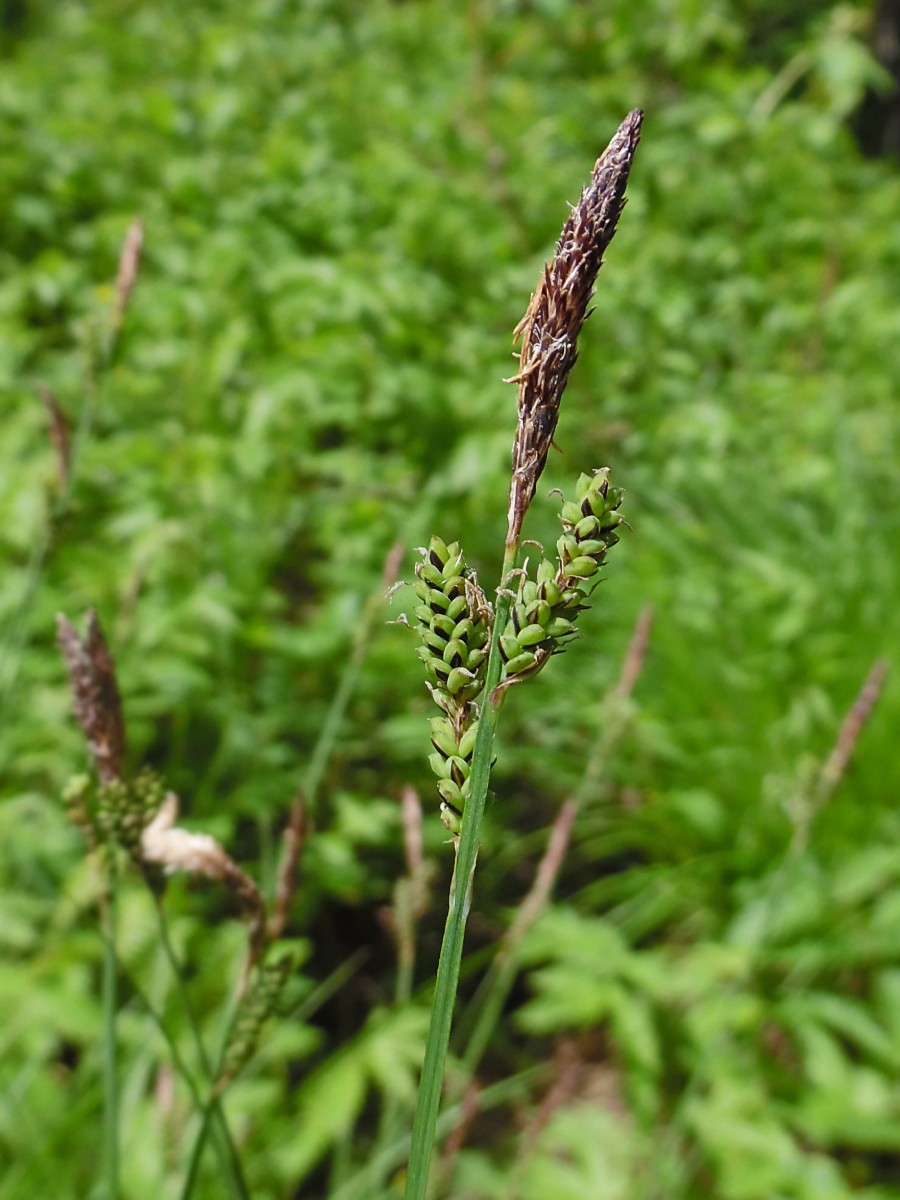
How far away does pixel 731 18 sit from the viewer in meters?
4.34

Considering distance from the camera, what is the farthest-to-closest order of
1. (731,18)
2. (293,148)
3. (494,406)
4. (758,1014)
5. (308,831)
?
(731,18), (293,148), (494,406), (758,1014), (308,831)

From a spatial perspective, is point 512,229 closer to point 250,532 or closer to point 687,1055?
point 250,532

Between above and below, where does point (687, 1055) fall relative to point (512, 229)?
below

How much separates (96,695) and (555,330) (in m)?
0.36

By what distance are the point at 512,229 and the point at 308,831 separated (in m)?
2.54

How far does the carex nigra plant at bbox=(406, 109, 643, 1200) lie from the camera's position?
364 millimetres

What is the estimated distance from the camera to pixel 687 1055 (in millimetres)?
2234

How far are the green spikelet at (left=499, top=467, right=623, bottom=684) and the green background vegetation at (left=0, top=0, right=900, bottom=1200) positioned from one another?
3.13 feet

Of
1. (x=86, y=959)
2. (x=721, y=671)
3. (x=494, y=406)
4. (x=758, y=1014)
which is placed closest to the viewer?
(x=86, y=959)

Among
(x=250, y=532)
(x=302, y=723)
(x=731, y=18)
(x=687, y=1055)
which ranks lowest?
(x=687, y=1055)

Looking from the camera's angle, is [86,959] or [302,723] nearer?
[86,959]

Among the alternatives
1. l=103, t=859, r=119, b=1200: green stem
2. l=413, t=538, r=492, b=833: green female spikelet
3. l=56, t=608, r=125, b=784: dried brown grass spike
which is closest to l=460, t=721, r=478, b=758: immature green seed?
l=413, t=538, r=492, b=833: green female spikelet

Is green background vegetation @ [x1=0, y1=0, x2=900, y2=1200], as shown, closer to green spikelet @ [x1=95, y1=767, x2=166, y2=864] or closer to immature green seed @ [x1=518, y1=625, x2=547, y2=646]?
green spikelet @ [x1=95, y1=767, x2=166, y2=864]

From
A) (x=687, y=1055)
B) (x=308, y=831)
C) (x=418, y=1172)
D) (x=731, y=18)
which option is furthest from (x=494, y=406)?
(x=731, y=18)
